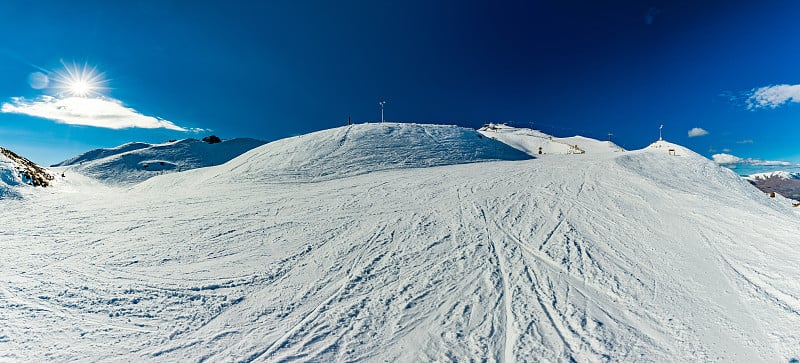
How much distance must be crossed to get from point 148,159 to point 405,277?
5549 cm

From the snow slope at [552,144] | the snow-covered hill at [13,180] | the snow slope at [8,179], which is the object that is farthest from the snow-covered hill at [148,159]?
the snow slope at [552,144]

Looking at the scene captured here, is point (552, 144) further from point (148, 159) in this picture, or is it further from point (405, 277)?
point (148, 159)

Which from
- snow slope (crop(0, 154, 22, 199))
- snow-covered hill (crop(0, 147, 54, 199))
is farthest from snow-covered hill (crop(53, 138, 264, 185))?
snow slope (crop(0, 154, 22, 199))

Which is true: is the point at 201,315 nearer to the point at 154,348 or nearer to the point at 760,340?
the point at 154,348

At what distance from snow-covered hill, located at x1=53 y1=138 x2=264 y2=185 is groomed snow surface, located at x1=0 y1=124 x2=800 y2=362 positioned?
34500 mm

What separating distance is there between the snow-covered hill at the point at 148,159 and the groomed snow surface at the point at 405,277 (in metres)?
34.5

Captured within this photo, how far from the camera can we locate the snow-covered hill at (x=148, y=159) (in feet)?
131

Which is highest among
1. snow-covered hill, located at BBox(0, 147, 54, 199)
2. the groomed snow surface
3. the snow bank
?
the snow bank

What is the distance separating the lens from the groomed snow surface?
14.8 ft

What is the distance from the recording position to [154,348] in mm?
4371

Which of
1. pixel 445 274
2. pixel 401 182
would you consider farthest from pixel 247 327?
pixel 401 182

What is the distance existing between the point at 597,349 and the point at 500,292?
1.63m

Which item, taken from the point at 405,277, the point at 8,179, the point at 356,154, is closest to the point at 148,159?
the point at 8,179

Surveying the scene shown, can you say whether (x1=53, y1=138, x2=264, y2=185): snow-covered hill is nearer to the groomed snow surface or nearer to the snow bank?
the snow bank
